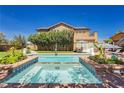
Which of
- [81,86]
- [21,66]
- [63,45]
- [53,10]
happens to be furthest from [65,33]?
[81,86]

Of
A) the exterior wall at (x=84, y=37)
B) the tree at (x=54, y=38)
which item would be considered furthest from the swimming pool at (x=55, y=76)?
the exterior wall at (x=84, y=37)

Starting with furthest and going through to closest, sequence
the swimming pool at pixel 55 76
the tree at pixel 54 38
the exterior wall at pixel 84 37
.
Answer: the exterior wall at pixel 84 37
the tree at pixel 54 38
the swimming pool at pixel 55 76

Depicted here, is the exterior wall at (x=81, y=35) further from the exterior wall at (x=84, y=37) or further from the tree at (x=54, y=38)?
the tree at (x=54, y=38)

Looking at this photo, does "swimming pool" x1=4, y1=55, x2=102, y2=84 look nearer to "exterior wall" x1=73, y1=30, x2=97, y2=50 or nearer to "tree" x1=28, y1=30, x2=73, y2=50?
"tree" x1=28, y1=30, x2=73, y2=50

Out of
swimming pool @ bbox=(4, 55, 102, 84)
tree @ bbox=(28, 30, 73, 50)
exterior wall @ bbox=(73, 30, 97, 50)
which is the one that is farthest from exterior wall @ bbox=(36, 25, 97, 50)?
swimming pool @ bbox=(4, 55, 102, 84)

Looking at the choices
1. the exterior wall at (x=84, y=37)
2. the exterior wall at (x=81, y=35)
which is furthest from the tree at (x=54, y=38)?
the exterior wall at (x=81, y=35)

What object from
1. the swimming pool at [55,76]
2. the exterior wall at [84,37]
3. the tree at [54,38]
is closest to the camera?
the swimming pool at [55,76]

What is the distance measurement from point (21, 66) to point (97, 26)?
1132 inches

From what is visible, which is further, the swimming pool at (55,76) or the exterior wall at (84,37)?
the exterior wall at (84,37)

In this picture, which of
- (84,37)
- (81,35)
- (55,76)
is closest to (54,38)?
(81,35)

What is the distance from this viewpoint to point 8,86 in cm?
690

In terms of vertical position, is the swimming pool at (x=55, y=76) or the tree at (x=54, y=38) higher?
the tree at (x=54, y=38)
